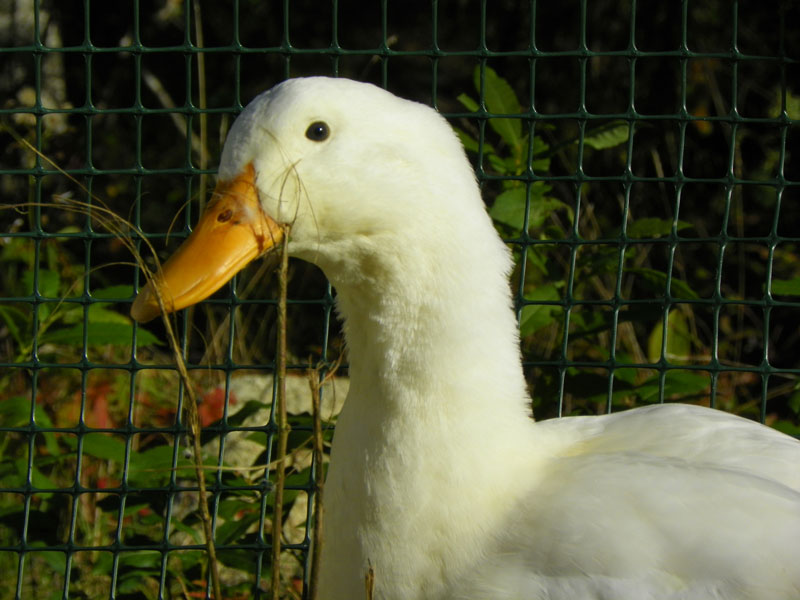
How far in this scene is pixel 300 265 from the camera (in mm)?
5656

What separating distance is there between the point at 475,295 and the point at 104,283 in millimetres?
3909

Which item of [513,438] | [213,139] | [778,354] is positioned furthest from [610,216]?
[513,438]

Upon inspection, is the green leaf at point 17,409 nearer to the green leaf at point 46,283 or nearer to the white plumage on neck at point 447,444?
the green leaf at point 46,283

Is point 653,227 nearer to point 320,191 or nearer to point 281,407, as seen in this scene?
point 320,191

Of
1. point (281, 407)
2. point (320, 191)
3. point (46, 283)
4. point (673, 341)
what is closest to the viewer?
point (281, 407)

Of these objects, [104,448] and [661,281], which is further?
[661,281]

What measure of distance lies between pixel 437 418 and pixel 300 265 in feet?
12.4

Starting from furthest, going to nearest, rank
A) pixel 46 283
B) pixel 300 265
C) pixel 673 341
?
pixel 300 265 < pixel 673 341 < pixel 46 283

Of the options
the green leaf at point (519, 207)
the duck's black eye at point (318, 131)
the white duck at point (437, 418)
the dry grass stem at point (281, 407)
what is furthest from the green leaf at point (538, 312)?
the dry grass stem at point (281, 407)

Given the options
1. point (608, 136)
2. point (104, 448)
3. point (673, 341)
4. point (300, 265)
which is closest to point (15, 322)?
point (104, 448)

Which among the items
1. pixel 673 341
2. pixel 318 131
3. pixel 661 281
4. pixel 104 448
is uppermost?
pixel 318 131

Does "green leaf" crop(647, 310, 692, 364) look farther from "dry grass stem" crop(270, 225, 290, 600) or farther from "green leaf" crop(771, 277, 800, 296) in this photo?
"dry grass stem" crop(270, 225, 290, 600)

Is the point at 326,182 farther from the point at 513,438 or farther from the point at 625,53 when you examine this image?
the point at 625,53

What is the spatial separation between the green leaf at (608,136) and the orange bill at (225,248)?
1.46m
